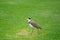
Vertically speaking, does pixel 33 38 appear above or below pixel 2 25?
below

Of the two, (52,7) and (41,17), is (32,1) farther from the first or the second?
(41,17)

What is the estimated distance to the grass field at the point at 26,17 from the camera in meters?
14.0

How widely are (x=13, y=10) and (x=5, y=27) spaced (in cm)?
460

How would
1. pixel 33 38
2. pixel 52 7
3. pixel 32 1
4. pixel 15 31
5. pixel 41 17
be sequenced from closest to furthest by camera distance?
pixel 33 38
pixel 15 31
pixel 41 17
pixel 52 7
pixel 32 1

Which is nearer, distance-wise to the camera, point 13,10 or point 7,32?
point 7,32

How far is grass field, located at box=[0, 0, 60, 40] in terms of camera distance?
14.0 meters

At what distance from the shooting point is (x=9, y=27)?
1529 centimetres

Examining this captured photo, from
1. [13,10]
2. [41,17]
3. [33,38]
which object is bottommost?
[33,38]

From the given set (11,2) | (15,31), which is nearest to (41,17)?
(15,31)

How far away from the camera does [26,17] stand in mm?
17531

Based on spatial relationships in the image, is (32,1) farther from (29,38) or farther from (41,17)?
(29,38)

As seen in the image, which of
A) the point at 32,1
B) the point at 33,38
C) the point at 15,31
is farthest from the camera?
the point at 32,1

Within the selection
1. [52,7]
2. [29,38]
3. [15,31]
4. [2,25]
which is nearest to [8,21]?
[2,25]

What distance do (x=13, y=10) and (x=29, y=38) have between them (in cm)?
640
